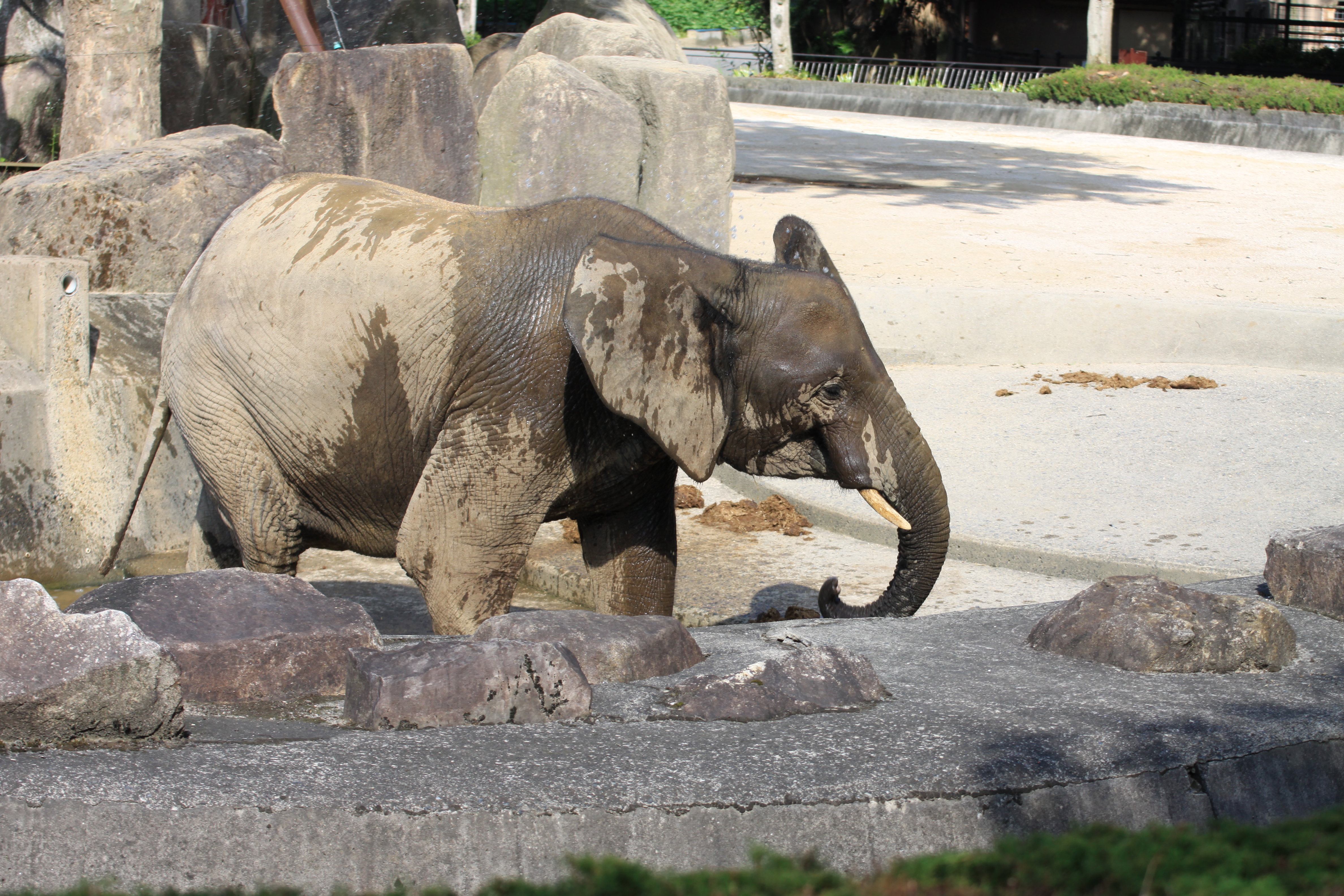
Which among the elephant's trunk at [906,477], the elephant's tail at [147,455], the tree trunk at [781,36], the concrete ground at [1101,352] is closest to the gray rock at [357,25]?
the concrete ground at [1101,352]

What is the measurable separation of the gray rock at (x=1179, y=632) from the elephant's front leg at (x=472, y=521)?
1723mm

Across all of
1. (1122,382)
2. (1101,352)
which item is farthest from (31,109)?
(1122,382)

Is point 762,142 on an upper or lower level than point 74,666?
upper

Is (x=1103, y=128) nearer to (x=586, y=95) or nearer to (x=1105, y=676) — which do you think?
(x=586, y=95)

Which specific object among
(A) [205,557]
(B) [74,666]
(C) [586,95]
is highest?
(C) [586,95]

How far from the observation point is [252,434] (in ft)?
17.0

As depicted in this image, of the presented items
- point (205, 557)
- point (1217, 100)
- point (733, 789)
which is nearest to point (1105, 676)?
point (733, 789)

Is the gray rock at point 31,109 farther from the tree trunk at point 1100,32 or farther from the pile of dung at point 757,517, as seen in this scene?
the tree trunk at point 1100,32

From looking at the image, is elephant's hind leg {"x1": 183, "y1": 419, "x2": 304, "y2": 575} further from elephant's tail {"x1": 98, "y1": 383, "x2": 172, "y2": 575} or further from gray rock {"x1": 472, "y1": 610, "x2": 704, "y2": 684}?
gray rock {"x1": 472, "y1": 610, "x2": 704, "y2": 684}

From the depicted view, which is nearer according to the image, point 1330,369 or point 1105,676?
point 1105,676

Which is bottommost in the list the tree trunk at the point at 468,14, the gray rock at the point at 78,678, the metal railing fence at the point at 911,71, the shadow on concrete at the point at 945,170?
the gray rock at the point at 78,678

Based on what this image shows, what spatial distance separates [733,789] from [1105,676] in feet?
4.78

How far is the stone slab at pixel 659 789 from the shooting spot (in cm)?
286

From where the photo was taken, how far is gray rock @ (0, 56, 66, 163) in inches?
533
